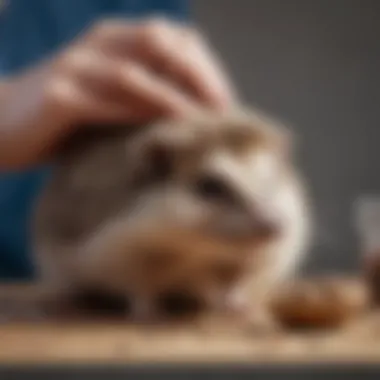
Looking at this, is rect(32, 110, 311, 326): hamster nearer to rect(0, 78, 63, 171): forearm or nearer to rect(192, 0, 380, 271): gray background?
rect(0, 78, 63, 171): forearm

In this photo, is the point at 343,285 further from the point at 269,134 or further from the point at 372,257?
the point at 269,134

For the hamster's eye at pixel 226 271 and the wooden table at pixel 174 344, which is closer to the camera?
the wooden table at pixel 174 344

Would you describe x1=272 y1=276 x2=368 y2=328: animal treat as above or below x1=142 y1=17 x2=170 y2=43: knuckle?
below

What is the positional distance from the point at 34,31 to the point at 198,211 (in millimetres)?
399

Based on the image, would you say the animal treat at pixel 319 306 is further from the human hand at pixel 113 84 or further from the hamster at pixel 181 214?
the human hand at pixel 113 84

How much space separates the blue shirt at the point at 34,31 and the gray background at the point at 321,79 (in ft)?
1.10

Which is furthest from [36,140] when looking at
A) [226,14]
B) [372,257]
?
[226,14]

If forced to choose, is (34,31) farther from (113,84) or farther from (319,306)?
(319,306)

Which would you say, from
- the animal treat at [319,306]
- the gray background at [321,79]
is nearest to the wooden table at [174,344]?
the animal treat at [319,306]

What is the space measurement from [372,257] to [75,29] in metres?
0.43

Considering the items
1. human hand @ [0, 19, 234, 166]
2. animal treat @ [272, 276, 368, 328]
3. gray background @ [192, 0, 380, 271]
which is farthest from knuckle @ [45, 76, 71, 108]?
gray background @ [192, 0, 380, 271]

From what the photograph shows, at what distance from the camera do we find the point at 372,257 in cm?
74

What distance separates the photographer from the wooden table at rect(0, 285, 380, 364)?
543 millimetres

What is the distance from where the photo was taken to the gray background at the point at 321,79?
4.24 ft
